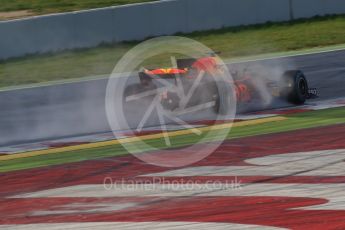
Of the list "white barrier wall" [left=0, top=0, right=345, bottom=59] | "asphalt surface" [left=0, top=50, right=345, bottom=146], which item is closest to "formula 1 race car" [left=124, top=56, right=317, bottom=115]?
"asphalt surface" [left=0, top=50, right=345, bottom=146]

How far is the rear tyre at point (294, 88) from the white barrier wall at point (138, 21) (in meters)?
9.05

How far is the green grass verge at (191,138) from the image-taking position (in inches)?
455

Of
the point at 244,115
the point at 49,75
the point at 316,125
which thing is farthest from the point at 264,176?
the point at 49,75

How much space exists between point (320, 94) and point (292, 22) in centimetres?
1017

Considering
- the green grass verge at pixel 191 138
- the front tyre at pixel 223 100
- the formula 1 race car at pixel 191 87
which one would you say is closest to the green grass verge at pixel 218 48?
the formula 1 race car at pixel 191 87

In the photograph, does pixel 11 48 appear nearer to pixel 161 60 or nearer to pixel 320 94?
A: pixel 161 60

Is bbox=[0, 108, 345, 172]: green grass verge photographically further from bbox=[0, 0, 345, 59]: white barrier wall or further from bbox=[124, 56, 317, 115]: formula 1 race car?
bbox=[0, 0, 345, 59]: white barrier wall

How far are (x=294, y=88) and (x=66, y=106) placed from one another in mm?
3857

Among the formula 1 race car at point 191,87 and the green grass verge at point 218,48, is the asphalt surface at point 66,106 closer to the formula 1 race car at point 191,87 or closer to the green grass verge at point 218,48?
the formula 1 race car at point 191,87

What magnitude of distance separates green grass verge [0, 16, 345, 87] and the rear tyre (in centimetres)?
689

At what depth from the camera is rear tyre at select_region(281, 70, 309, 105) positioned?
14703 mm

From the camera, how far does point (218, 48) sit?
23.6m

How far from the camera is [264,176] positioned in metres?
9.45

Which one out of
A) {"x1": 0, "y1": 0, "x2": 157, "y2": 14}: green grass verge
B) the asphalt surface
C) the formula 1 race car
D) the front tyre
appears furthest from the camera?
{"x1": 0, "y1": 0, "x2": 157, "y2": 14}: green grass verge
